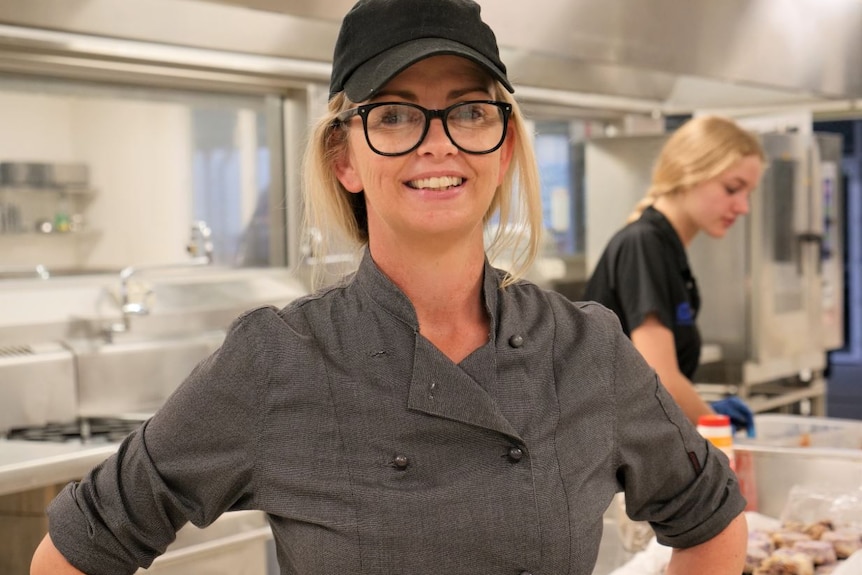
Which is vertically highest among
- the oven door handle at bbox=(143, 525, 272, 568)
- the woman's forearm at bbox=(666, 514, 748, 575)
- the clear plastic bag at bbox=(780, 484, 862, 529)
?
the woman's forearm at bbox=(666, 514, 748, 575)

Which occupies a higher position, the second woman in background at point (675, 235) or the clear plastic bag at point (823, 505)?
the second woman in background at point (675, 235)

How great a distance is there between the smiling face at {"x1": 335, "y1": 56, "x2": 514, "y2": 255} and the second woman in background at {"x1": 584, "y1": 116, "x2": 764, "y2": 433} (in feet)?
5.04

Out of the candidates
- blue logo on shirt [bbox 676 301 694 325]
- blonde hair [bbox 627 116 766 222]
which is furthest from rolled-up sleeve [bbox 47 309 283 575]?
blonde hair [bbox 627 116 766 222]

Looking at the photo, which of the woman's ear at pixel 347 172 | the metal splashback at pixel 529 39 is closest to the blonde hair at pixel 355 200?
the woman's ear at pixel 347 172

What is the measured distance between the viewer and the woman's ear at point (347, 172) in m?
1.19

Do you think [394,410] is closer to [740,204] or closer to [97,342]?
[740,204]

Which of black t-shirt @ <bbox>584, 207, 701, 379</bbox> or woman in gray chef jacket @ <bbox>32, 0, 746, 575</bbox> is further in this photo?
black t-shirt @ <bbox>584, 207, 701, 379</bbox>

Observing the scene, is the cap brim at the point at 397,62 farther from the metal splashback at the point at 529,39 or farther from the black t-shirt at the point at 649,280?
the black t-shirt at the point at 649,280

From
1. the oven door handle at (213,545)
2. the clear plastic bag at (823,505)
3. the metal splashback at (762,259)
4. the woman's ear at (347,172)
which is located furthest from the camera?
the metal splashback at (762,259)

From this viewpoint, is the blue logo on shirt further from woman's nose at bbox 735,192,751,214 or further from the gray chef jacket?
the gray chef jacket

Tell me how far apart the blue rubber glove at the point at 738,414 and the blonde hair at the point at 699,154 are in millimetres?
627

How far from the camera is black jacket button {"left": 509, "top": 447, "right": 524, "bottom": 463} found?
1.10 metres

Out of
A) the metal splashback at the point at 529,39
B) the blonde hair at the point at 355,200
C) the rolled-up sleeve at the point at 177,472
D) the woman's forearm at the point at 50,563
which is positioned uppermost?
the metal splashback at the point at 529,39

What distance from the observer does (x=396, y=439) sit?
108 centimetres
